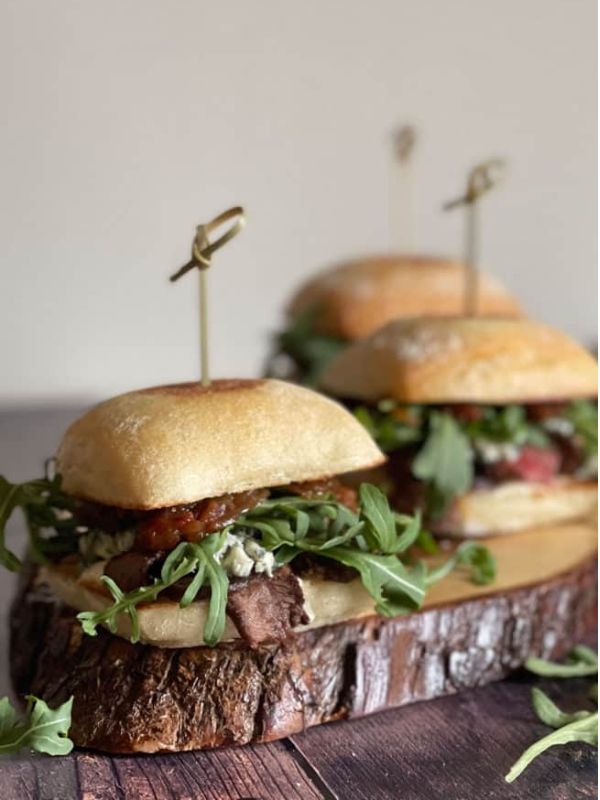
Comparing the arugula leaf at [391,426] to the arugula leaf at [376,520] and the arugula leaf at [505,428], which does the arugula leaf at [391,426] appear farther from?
the arugula leaf at [376,520]

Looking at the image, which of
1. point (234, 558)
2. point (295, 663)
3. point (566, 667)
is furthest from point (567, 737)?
point (234, 558)

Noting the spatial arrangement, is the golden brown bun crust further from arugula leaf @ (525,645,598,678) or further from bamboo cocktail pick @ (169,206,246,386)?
arugula leaf @ (525,645,598,678)

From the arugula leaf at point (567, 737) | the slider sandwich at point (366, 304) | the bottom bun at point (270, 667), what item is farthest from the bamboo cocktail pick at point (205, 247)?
the slider sandwich at point (366, 304)

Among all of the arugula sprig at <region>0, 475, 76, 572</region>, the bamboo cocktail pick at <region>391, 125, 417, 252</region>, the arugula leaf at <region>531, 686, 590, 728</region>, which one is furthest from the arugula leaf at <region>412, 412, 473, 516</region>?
the bamboo cocktail pick at <region>391, 125, 417, 252</region>

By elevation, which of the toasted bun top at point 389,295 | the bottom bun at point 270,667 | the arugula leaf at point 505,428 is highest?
the toasted bun top at point 389,295

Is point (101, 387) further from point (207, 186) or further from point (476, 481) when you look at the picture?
point (476, 481)

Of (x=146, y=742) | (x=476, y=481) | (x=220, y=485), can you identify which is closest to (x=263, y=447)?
(x=220, y=485)
